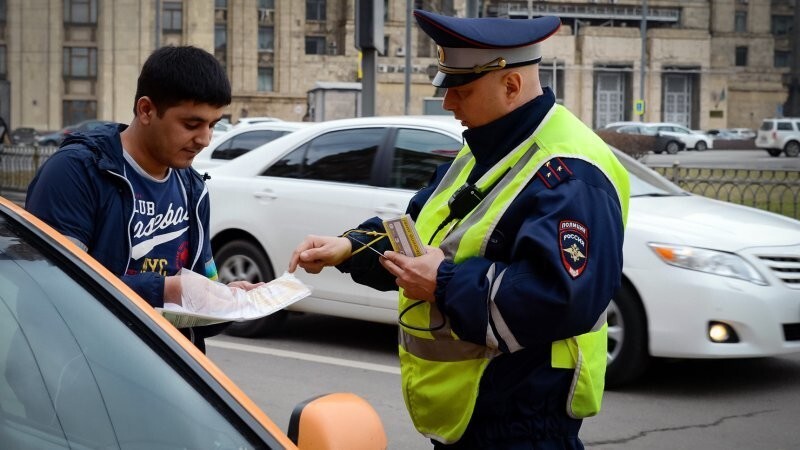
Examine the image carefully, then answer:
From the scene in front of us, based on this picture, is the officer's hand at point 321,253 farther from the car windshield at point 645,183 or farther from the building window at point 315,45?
the building window at point 315,45

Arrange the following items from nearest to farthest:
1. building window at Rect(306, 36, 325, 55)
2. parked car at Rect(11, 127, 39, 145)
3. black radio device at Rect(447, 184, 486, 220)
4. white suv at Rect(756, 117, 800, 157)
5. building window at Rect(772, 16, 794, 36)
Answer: black radio device at Rect(447, 184, 486, 220)
white suv at Rect(756, 117, 800, 157)
parked car at Rect(11, 127, 39, 145)
building window at Rect(306, 36, 325, 55)
building window at Rect(772, 16, 794, 36)

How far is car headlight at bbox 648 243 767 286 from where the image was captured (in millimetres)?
6270

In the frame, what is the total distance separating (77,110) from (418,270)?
65020mm

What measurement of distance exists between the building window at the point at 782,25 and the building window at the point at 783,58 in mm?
1967

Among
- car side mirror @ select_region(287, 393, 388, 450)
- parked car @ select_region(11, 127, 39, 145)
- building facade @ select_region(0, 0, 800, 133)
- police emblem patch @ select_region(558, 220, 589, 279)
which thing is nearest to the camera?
car side mirror @ select_region(287, 393, 388, 450)

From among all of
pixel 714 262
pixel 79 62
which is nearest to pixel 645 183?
pixel 714 262

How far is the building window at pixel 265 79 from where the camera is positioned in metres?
69.8

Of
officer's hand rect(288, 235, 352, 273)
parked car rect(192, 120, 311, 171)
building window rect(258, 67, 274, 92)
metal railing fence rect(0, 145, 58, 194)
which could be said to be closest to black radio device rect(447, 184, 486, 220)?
officer's hand rect(288, 235, 352, 273)

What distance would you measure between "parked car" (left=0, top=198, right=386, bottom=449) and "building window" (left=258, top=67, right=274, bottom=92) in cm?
6843

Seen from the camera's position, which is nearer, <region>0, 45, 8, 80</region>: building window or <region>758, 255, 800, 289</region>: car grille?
<region>758, 255, 800, 289</region>: car grille

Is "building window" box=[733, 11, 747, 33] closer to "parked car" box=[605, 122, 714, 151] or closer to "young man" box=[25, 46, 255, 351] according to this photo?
"parked car" box=[605, 122, 714, 151]

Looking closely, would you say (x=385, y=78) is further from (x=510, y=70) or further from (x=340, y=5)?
(x=510, y=70)

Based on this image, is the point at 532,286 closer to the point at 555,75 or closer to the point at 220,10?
the point at 220,10

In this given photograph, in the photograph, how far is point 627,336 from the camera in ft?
21.1
